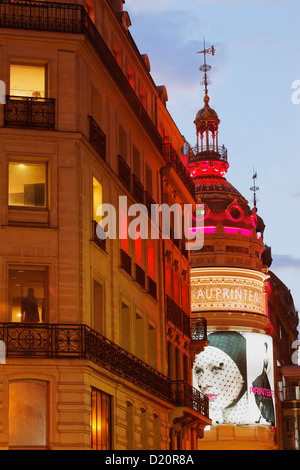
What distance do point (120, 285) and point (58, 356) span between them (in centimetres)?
705

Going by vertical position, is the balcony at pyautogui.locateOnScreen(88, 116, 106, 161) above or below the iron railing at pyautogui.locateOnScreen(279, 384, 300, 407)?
below

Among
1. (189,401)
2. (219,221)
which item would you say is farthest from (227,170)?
(189,401)

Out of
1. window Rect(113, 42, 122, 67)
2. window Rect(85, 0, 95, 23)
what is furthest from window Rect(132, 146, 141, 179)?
window Rect(85, 0, 95, 23)

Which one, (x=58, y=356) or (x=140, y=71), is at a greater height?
(x=140, y=71)

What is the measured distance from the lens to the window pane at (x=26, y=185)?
37.1m

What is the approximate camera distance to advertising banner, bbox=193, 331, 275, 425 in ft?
281

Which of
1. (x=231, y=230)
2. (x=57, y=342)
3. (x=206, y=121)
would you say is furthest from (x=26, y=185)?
(x=206, y=121)

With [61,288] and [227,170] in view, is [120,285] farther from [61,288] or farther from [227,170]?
[227,170]

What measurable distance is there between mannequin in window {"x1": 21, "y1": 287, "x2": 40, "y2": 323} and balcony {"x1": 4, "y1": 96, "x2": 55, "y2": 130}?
5346 mm

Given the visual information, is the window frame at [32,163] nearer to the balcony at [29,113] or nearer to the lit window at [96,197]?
the balcony at [29,113]

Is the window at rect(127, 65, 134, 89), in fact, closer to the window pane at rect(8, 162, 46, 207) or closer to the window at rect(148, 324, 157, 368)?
the window at rect(148, 324, 157, 368)

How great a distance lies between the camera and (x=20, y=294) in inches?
1423

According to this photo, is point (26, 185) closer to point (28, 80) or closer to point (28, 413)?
point (28, 80)

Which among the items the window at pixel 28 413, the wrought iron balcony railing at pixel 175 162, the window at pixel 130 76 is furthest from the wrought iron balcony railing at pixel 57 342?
the wrought iron balcony railing at pixel 175 162
